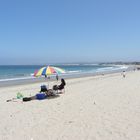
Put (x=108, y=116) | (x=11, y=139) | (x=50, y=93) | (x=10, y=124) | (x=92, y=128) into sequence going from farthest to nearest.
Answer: (x=50, y=93), (x=108, y=116), (x=10, y=124), (x=92, y=128), (x=11, y=139)

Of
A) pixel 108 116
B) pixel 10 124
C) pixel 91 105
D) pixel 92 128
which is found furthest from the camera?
pixel 91 105

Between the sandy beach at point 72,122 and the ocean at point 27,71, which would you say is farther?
the ocean at point 27,71

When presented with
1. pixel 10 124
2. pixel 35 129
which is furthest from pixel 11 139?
pixel 10 124

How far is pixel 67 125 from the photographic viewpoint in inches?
235

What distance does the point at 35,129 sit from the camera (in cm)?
573

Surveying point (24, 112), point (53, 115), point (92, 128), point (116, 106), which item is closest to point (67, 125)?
point (92, 128)

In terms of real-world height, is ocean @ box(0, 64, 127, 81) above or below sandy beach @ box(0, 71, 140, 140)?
below

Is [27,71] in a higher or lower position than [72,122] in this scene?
lower

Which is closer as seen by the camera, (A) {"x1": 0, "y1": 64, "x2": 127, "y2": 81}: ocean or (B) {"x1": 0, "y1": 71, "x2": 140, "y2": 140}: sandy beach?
(B) {"x1": 0, "y1": 71, "x2": 140, "y2": 140}: sandy beach

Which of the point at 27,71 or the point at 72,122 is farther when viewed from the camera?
the point at 27,71

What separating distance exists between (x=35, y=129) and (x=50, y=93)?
17.8 ft

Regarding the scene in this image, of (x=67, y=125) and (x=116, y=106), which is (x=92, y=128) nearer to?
(x=67, y=125)

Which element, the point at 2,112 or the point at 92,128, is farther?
the point at 2,112

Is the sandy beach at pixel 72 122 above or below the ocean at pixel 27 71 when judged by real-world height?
above
